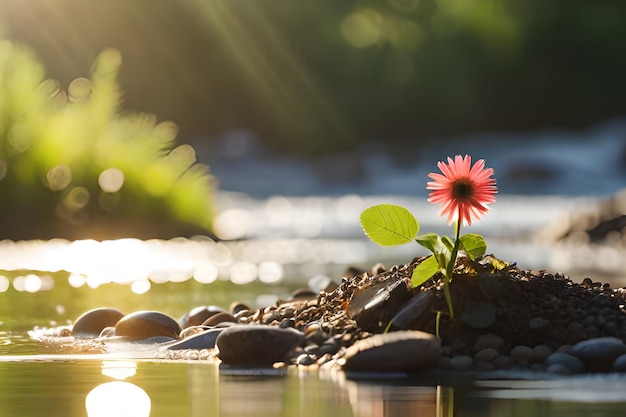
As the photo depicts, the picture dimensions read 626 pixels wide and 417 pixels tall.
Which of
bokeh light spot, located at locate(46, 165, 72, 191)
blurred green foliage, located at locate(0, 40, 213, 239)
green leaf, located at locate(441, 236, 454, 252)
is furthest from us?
bokeh light spot, located at locate(46, 165, 72, 191)

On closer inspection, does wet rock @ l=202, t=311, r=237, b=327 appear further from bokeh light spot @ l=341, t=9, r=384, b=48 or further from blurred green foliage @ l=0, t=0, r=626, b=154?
bokeh light spot @ l=341, t=9, r=384, b=48

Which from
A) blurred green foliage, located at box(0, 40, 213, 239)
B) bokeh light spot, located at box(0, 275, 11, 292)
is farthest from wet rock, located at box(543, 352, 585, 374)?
blurred green foliage, located at box(0, 40, 213, 239)

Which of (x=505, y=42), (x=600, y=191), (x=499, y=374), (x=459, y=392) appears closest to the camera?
(x=459, y=392)

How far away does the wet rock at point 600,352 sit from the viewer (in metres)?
4.87

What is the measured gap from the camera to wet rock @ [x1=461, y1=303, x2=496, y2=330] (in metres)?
5.15

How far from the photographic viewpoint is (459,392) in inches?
167

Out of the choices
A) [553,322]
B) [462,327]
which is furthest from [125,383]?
[553,322]

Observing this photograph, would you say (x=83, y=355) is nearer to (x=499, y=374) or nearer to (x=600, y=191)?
(x=499, y=374)

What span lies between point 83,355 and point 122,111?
25662 mm

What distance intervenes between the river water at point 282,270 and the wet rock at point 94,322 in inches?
8.0

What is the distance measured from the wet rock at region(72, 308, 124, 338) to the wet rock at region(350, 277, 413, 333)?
66.9 inches

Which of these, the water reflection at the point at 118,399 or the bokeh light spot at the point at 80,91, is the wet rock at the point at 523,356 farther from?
the bokeh light spot at the point at 80,91

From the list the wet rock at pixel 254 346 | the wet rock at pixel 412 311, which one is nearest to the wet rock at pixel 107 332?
the wet rock at pixel 254 346

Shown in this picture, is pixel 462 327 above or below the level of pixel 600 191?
below
